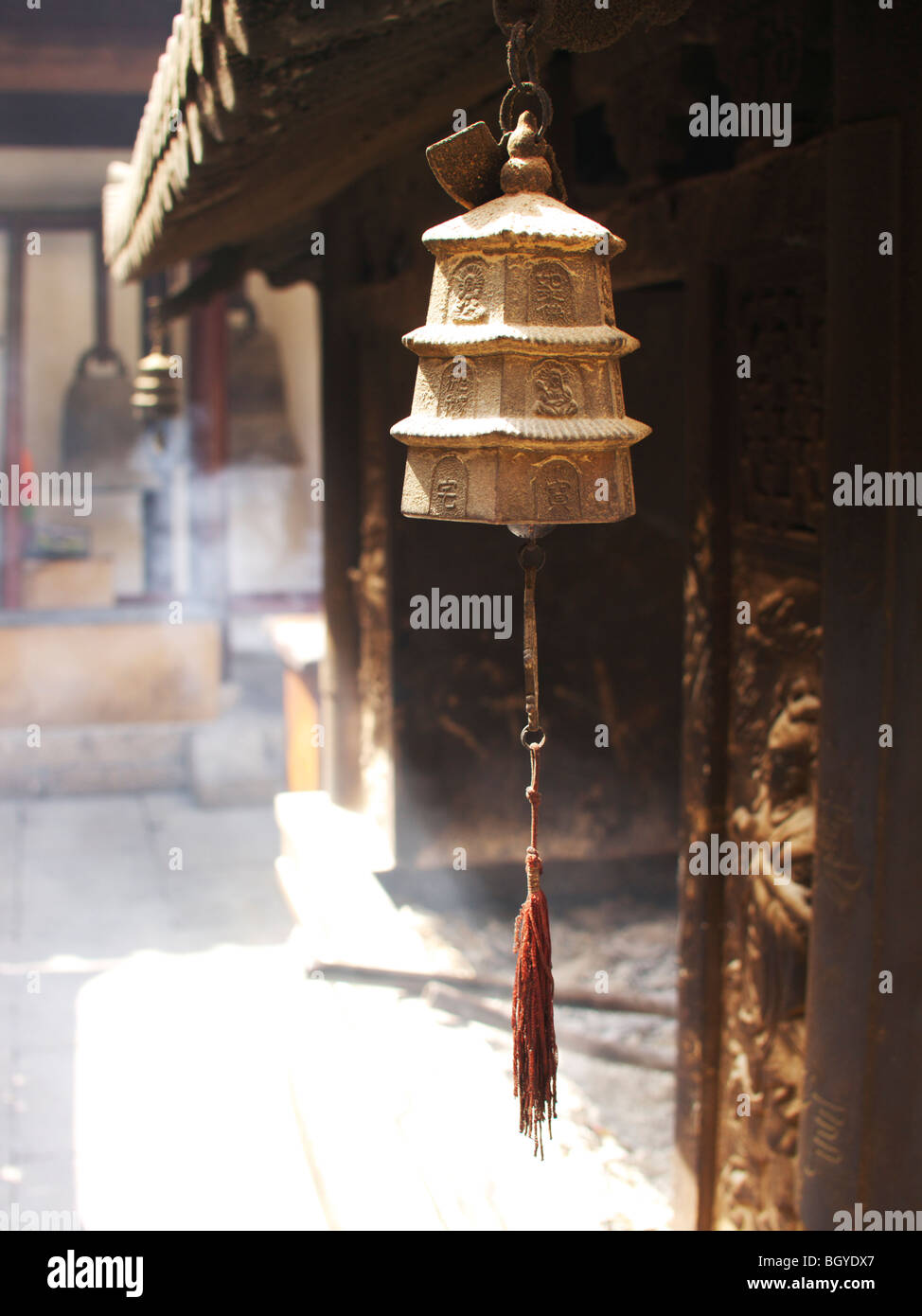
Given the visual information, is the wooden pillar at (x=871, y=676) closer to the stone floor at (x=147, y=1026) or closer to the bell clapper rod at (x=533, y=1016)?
the bell clapper rod at (x=533, y=1016)

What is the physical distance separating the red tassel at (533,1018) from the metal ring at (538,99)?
857mm

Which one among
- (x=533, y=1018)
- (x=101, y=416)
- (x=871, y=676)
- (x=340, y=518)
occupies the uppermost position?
(x=101, y=416)

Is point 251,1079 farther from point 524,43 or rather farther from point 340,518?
point 524,43

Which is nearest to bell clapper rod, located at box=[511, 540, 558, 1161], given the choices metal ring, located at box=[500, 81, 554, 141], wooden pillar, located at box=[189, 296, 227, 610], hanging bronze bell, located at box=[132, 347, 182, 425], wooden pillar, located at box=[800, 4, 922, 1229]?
metal ring, located at box=[500, 81, 554, 141]

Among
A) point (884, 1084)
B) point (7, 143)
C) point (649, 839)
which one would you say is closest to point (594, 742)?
point (649, 839)

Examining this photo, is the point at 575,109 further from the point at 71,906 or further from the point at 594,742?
the point at 71,906

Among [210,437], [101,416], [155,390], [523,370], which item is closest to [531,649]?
[523,370]

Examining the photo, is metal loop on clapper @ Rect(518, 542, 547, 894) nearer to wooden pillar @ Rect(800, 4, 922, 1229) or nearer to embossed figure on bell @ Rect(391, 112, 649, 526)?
embossed figure on bell @ Rect(391, 112, 649, 526)

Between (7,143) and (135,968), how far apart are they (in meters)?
4.88

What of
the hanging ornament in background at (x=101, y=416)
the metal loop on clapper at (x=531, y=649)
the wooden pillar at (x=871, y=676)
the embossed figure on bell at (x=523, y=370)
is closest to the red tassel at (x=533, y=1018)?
the metal loop on clapper at (x=531, y=649)

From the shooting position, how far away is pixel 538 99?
151 cm

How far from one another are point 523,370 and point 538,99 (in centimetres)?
30

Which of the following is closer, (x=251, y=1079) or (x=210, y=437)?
(x=251, y=1079)

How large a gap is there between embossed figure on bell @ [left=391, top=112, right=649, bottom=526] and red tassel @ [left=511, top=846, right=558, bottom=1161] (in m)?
0.48
